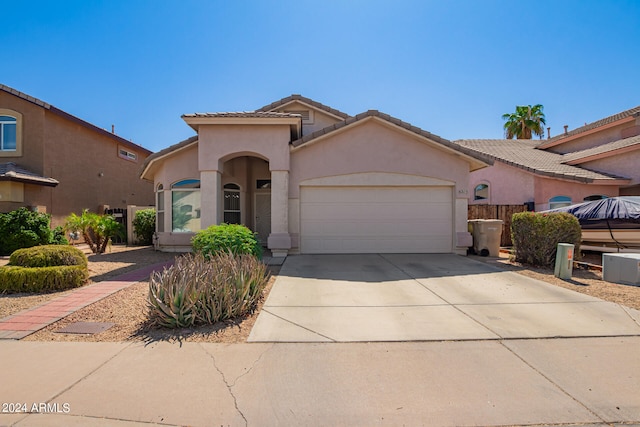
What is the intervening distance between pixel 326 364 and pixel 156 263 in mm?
8454

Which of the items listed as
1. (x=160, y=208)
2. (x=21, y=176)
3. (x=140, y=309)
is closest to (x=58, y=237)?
(x=21, y=176)

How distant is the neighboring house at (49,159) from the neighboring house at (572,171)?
19605 mm

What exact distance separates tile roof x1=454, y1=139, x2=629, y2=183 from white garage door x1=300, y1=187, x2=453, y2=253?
185 inches

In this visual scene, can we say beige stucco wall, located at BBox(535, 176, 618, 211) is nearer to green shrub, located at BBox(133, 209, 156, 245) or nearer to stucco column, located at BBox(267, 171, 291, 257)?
stucco column, located at BBox(267, 171, 291, 257)

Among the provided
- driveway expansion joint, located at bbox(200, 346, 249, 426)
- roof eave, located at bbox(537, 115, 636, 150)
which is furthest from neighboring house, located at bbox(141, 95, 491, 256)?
roof eave, located at bbox(537, 115, 636, 150)

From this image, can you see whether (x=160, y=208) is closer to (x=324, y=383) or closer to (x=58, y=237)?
(x=58, y=237)

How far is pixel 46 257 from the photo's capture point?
725 cm

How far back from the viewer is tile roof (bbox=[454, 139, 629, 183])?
51.2 feet

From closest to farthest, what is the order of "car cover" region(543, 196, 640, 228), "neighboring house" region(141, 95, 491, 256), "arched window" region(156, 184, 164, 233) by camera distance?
"car cover" region(543, 196, 640, 228) < "neighboring house" region(141, 95, 491, 256) < "arched window" region(156, 184, 164, 233)

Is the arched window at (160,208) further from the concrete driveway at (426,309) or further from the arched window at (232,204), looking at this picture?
the concrete driveway at (426,309)

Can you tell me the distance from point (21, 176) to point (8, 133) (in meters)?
3.70

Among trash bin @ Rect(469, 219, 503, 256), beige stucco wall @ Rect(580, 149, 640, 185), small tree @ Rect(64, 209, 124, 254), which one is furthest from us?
beige stucco wall @ Rect(580, 149, 640, 185)

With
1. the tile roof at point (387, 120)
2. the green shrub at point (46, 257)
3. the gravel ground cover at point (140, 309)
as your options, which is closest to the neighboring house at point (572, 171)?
the tile roof at point (387, 120)

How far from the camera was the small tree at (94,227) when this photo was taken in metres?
11.9
